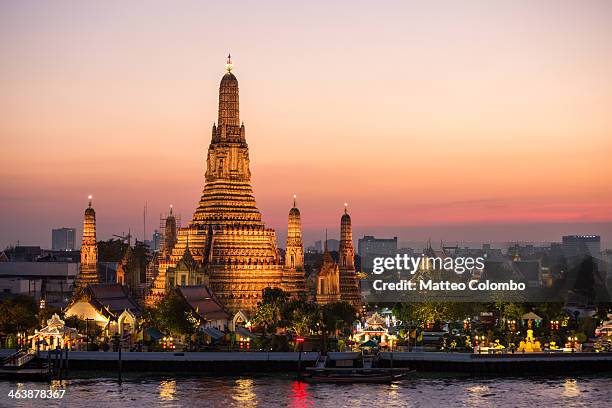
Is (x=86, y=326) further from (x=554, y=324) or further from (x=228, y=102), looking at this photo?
(x=554, y=324)

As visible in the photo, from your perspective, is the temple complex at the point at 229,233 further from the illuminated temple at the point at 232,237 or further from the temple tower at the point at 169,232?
the temple tower at the point at 169,232

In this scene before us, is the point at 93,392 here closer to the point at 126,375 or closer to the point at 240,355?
the point at 126,375

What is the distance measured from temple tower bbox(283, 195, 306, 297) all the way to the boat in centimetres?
2906

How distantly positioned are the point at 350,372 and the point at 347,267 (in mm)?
46634

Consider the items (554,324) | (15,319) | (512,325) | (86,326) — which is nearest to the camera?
(15,319)

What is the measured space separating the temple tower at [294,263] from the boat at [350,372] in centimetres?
2906

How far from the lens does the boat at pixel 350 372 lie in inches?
3489

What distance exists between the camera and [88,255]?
126688mm

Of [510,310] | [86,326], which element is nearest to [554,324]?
[510,310]

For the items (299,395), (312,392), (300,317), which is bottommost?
(299,395)

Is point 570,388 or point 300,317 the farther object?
point 300,317

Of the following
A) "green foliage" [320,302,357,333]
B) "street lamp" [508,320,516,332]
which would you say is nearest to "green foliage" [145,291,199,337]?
"green foliage" [320,302,357,333]

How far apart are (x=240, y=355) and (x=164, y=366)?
17.3 ft

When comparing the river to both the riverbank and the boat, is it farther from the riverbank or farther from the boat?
the riverbank
